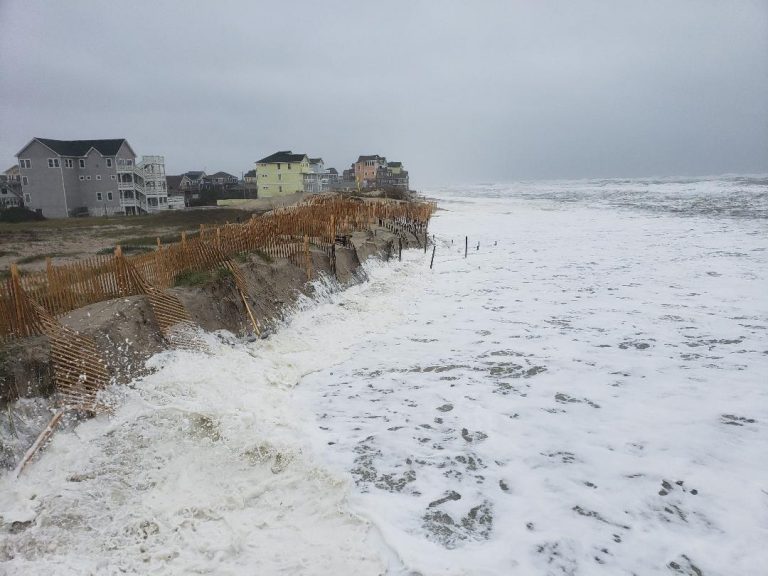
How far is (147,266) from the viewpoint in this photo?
9.27m

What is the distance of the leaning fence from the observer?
6.86 m

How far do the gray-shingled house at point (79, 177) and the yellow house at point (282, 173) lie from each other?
20.7 metres

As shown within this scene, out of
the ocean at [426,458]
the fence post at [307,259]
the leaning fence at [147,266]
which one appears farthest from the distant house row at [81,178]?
the ocean at [426,458]

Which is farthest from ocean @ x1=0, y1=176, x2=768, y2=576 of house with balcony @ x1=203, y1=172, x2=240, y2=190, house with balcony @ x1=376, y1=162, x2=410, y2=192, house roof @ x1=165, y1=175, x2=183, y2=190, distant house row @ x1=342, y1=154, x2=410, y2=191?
house with balcony @ x1=203, y1=172, x2=240, y2=190

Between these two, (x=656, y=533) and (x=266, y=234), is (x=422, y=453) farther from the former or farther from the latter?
(x=266, y=234)

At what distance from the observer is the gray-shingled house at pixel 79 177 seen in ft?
165

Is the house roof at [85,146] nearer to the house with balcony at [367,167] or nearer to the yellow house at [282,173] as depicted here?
the yellow house at [282,173]

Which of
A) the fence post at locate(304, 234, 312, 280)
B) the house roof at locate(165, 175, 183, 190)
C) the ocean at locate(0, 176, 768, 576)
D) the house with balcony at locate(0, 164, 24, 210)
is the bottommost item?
the ocean at locate(0, 176, 768, 576)

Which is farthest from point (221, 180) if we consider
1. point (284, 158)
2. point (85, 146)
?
point (85, 146)

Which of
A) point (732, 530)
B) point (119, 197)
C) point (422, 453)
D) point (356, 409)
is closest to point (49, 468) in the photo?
point (356, 409)

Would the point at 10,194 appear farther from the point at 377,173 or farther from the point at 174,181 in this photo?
the point at 377,173

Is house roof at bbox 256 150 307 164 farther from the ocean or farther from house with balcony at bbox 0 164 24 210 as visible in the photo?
the ocean

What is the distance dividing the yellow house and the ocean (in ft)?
212

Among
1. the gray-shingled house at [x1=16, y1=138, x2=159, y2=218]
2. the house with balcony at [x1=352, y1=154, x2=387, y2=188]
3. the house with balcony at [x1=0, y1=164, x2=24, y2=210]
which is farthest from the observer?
the house with balcony at [x1=352, y1=154, x2=387, y2=188]
